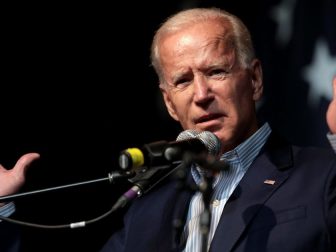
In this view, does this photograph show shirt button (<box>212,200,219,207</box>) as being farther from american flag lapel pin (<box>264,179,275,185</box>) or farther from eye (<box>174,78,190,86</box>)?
eye (<box>174,78,190,86</box>)

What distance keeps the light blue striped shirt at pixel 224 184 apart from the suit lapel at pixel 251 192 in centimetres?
5

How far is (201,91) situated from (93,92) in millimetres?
1217

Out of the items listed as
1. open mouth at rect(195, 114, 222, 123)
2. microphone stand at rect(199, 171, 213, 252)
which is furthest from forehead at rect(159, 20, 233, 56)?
microphone stand at rect(199, 171, 213, 252)

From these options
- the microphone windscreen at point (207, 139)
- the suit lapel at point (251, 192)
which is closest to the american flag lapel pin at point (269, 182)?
the suit lapel at point (251, 192)

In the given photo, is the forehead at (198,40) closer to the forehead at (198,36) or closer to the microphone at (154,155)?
the forehead at (198,36)

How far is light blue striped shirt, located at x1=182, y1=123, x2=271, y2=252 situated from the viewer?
8.09 ft

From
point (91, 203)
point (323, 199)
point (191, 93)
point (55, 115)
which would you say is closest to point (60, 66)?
point (55, 115)

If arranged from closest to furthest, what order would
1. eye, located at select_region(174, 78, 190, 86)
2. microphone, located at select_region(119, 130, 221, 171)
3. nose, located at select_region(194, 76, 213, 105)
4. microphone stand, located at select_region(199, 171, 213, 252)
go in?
microphone stand, located at select_region(199, 171, 213, 252) < microphone, located at select_region(119, 130, 221, 171) < nose, located at select_region(194, 76, 213, 105) < eye, located at select_region(174, 78, 190, 86)

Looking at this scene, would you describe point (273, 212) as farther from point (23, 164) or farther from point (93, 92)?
point (93, 92)

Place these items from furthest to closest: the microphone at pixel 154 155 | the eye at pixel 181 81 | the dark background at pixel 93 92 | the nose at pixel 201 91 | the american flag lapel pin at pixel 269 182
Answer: the dark background at pixel 93 92
the eye at pixel 181 81
the nose at pixel 201 91
the american flag lapel pin at pixel 269 182
the microphone at pixel 154 155

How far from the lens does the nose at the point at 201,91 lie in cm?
255

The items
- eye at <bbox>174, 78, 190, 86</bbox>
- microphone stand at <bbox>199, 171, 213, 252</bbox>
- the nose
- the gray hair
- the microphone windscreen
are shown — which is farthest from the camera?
the gray hair

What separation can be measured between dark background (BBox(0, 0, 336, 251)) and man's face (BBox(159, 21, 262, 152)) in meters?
0.71

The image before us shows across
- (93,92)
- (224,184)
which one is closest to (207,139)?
(224,184)
